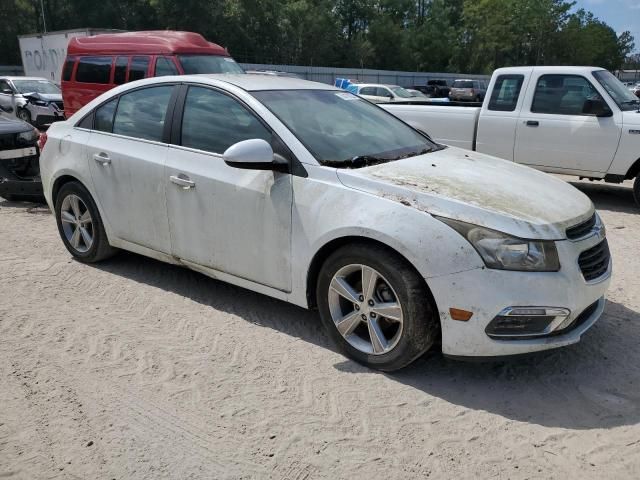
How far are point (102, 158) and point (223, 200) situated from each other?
140 centimetres

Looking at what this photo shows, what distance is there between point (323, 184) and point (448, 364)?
134cm

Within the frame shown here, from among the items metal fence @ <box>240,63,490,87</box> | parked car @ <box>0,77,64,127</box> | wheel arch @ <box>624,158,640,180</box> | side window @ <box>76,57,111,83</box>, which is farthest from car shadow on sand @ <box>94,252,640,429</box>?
metal fence @ <box>240,63,490,87</box>

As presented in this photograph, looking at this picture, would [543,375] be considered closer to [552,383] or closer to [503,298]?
→ [552,383]

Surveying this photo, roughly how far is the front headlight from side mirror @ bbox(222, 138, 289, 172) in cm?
123

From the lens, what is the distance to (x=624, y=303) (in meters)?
4.43

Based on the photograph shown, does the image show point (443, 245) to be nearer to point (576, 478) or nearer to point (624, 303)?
point (576, 478)

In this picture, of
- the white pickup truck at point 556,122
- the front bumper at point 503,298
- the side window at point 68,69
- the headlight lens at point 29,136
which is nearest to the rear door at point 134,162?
the front bumper at point 503,298

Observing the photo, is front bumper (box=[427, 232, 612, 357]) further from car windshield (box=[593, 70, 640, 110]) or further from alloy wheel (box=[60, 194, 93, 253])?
car windshield (box=[593, 70, 640, 110])

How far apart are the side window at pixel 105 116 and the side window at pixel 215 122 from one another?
3.02ft

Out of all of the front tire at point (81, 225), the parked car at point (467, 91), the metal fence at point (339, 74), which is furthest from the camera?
the metal fence at point (339, 74)

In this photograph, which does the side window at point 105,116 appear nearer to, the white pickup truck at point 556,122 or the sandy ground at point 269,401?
the sandy ground at point 269,401

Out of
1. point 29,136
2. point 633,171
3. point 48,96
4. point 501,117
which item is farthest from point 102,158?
point 48,96

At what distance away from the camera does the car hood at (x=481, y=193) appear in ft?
10.1

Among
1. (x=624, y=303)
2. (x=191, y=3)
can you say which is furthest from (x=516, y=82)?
(x=191, y=3)
